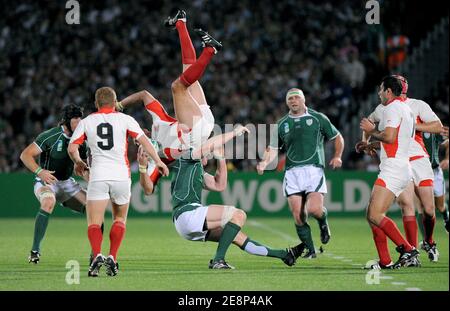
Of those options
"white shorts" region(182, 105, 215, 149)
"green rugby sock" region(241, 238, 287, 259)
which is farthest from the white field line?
"white shorts" region(182, 105, 215, 149)

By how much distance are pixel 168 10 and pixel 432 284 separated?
19.4m

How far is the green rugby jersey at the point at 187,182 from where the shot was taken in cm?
1122

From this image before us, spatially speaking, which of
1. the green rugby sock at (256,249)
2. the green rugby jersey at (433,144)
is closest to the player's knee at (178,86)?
the green rugby sock at (256,249)

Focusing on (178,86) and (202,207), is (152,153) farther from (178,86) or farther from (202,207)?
(178,86)

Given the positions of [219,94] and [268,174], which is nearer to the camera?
[268,174]

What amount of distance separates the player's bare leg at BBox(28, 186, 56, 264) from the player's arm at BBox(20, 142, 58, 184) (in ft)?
1.11

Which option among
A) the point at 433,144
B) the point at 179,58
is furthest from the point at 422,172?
the point at 179,58

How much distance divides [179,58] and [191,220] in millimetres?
16548

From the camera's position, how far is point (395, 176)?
11.5 m

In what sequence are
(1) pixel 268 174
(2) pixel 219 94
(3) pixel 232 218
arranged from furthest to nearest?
(2) pixel 219 94 < (1) pixel 268 174 < (3) pixel 232 218

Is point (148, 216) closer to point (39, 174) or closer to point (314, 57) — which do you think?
point (314, 57)
